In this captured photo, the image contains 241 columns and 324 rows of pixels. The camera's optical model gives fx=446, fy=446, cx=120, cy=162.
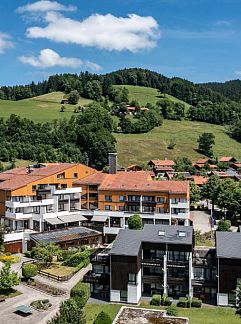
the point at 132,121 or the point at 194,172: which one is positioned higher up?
the point at 132,121

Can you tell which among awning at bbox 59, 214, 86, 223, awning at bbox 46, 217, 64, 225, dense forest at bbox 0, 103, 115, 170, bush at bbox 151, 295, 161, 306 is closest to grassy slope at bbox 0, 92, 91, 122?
dense forest at bbox 0, 103, 115, 170

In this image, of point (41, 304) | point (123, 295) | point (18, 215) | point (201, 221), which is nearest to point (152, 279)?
point (123, 295)

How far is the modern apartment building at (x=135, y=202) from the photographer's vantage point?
6875cm

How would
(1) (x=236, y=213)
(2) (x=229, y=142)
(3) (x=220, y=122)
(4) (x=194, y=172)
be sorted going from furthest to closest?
(3) (x=220, y=122), (2) (x=229, y=142), (4) (x=194, y=172), (1) (x=236, y=213)

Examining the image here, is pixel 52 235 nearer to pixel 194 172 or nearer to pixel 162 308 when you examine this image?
pixel 162 308

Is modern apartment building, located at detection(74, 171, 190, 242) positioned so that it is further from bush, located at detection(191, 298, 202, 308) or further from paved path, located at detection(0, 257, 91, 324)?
bush, located at detection(191, 298, 202, 308)

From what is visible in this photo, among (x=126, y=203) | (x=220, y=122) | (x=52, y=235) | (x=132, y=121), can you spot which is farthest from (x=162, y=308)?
(x=220, y=122)

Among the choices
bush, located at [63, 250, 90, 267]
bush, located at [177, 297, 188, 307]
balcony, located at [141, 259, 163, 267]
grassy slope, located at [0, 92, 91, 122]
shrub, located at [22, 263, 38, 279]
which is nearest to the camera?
bush, located at [177, 297, 188, 307]

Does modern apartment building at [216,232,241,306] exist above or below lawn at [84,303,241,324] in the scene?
above

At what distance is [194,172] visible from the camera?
130 meters

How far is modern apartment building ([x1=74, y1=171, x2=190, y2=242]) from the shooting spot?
6875 centimetres

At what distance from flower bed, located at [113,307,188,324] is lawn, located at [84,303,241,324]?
1.69 m

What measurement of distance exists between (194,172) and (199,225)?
57.2 m

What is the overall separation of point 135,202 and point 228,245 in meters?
25.8
